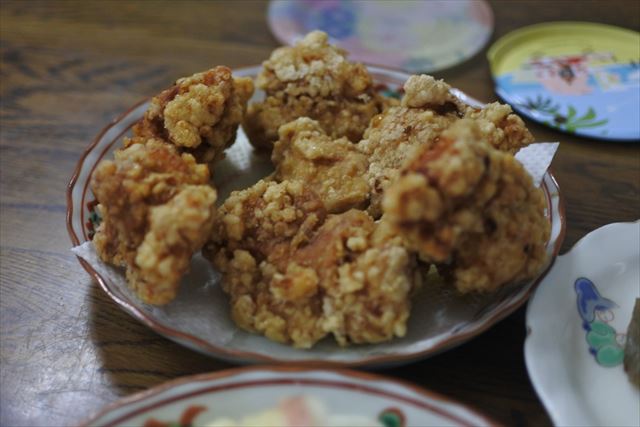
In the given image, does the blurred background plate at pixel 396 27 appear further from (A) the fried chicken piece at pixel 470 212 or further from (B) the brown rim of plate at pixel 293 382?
(B) the brown rim of plate at pixel 293 382

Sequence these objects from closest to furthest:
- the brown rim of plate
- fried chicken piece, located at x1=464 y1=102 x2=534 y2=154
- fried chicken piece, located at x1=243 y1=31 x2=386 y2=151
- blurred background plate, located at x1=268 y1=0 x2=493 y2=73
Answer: the brown rim of plate < fried chicken piece, located at x1=464 y1=102 x2=534 y2=154 < fried chicken piece, located at x1=243 y1=31 x2=386 y2=151 < blurred background plate, located at x1=268 y1=0 x2=493 y2=73

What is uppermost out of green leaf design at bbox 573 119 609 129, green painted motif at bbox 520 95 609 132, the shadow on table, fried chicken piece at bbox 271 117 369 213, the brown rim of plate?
fried chicken piece at bbox 271 117 369 213

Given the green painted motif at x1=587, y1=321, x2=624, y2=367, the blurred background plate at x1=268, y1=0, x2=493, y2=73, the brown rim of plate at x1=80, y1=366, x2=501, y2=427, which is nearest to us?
the brown rim of plate at x1=80, y1=366, x2=501, y2=427

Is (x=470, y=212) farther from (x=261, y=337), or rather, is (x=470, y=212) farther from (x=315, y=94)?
(x=315, y=94)

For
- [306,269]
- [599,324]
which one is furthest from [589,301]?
[306,269]

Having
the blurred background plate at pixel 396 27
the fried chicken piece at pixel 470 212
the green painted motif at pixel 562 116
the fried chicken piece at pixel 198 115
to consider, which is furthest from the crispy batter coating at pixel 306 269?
the blurred background plate at pixel 396 27

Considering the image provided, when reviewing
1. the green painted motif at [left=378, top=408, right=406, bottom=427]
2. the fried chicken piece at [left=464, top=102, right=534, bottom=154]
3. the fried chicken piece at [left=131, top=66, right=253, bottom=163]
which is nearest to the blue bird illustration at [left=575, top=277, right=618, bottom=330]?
the fried chicken piece at [left=464, top=102, right=534, bottom=154]

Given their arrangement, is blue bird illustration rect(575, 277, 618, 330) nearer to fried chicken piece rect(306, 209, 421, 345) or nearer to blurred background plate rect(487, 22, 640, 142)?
fried chicken piece rect(306, 209, 421, 345)

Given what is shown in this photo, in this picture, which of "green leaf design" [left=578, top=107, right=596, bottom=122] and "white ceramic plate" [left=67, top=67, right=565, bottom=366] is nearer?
"white ceramic plate" [left=67, top=67, right=565, bottom=366]
